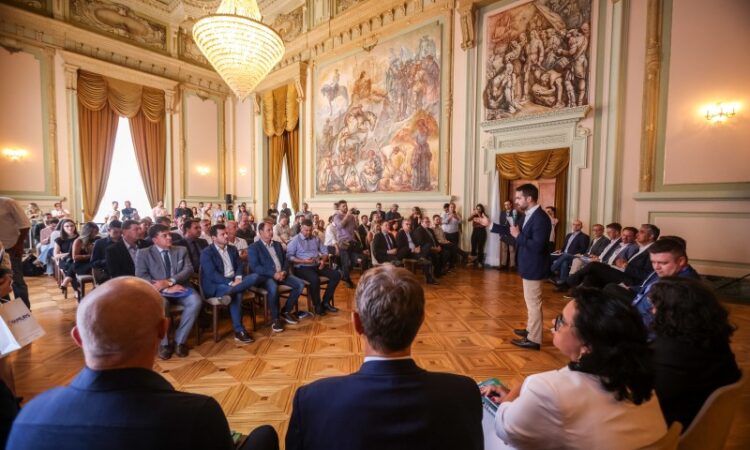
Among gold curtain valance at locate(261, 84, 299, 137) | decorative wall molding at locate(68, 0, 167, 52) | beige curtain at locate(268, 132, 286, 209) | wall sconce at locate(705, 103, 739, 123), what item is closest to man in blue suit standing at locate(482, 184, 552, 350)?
wall sconce at locate(705, 103, 739, 123)

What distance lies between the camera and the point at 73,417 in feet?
2.49

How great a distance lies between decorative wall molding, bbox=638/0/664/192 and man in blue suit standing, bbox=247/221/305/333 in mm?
6415

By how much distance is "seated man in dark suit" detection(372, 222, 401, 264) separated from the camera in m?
6.25

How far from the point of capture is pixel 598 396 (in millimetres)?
976

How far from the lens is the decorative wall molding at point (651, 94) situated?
234 inches

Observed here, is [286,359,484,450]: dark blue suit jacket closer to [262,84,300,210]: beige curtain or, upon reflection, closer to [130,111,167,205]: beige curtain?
[262,84,300,210]: beige curtain

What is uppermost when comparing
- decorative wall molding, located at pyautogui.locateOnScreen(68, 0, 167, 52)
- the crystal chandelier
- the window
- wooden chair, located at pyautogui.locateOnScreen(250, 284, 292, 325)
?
decorative wall molding, located at pyautogui.locateOnScreen(68, 0, 167, 52)

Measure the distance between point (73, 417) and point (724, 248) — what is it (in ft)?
26.2

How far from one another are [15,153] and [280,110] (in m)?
7.41

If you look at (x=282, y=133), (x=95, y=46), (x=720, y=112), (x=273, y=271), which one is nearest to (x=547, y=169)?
(x=720, y=112)

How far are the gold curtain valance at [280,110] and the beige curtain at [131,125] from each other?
3496 millimetres

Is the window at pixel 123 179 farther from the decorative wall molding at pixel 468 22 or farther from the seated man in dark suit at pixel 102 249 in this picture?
the decorative wall molding at pixel 468 22

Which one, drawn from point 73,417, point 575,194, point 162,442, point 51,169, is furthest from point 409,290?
point 51,169

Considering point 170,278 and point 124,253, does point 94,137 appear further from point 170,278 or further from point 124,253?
point 170,278
